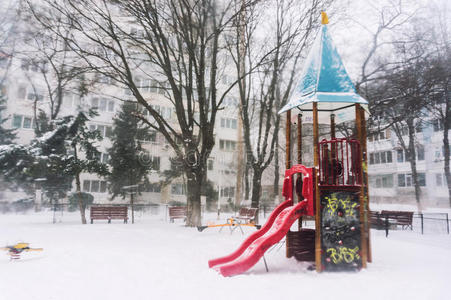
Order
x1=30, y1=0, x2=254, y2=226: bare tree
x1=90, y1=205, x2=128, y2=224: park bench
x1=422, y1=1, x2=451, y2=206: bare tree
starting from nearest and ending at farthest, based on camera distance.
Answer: x1=30, y1=0, x2=254, y2=226: bare tree, x1=422, y1=1, x2=451, y2=206: bare tree, x1=90, y1=205, x2=128, y2=224: park bench

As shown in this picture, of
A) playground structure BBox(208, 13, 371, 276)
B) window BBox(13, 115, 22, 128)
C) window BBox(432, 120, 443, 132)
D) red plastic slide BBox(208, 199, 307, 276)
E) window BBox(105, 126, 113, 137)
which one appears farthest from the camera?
window BBox(105, 126, 113, 137)

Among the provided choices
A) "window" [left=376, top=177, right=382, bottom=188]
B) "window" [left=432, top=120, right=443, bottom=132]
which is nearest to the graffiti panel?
"window" [left=432, top=120, right=443, bottom=132]

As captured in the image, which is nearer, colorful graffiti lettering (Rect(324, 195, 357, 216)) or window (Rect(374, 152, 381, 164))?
colorful graffiti lettering (Rect(324, 195, 357, 216))

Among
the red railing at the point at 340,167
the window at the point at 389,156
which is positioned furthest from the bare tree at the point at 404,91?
the window at the point at 389,156

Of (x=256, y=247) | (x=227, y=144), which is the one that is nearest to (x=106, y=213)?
(x=256, y=247)

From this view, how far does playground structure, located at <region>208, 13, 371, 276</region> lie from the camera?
195 inches

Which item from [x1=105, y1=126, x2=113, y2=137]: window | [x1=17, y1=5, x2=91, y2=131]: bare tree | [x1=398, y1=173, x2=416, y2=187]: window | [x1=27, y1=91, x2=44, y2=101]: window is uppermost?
[x1=17, y1=5, x2=91, y2=131]: bare tree

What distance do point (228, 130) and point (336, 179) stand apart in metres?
19.8

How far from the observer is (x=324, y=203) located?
16.8 ft

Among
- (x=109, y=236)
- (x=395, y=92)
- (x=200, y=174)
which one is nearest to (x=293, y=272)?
(x=109, y=236)

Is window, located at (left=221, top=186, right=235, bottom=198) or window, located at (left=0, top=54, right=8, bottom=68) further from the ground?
window, located at (left=0, top=54, right=8, bottom=68)

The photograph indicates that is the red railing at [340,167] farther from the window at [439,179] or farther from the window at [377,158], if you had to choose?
the window at [377,158]

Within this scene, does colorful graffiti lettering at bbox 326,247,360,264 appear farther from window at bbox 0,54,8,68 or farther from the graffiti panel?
window at bbox 0,54,8,68

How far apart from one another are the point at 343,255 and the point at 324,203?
889 mm
